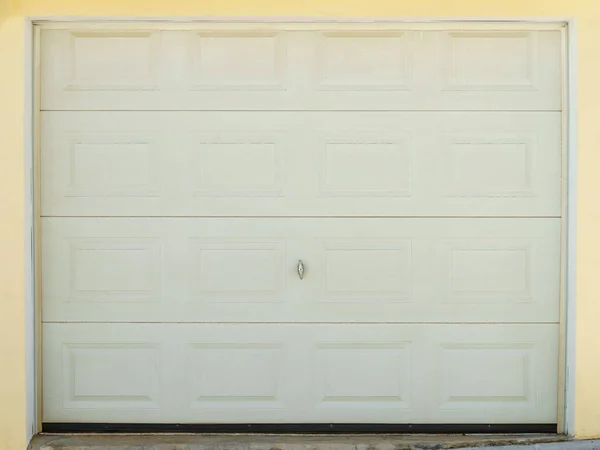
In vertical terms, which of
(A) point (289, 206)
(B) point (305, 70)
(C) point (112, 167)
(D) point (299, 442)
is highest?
(B) point (305, 70)

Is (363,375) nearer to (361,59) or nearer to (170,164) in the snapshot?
(170,164)

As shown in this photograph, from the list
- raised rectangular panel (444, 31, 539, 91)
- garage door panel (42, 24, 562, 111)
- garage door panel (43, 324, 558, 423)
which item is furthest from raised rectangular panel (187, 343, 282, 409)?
raised rectangular panel (444, 31, 539, 91)

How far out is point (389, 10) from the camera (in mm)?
4027

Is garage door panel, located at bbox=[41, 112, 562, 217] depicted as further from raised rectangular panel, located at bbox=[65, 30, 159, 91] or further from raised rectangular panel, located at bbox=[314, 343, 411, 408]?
raised rectangular panel, located at bbox=[314, 343, 411, 408]

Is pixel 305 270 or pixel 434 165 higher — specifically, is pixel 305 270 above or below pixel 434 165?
below

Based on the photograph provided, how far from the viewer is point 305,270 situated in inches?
163

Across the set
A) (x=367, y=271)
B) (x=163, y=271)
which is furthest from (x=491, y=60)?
(x=163, y=271)

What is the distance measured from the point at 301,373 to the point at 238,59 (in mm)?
1759

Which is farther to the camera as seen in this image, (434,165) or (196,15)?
(434,165)

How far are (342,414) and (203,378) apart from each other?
80 centimetres

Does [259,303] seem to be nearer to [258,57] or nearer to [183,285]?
[183,285]

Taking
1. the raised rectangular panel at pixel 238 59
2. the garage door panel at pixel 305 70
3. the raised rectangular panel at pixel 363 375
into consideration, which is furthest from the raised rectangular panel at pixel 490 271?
the raised rectangular panel at pixel 238 59

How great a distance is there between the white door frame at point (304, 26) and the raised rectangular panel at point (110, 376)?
18 cm

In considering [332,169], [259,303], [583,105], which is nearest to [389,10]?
[332,169]
